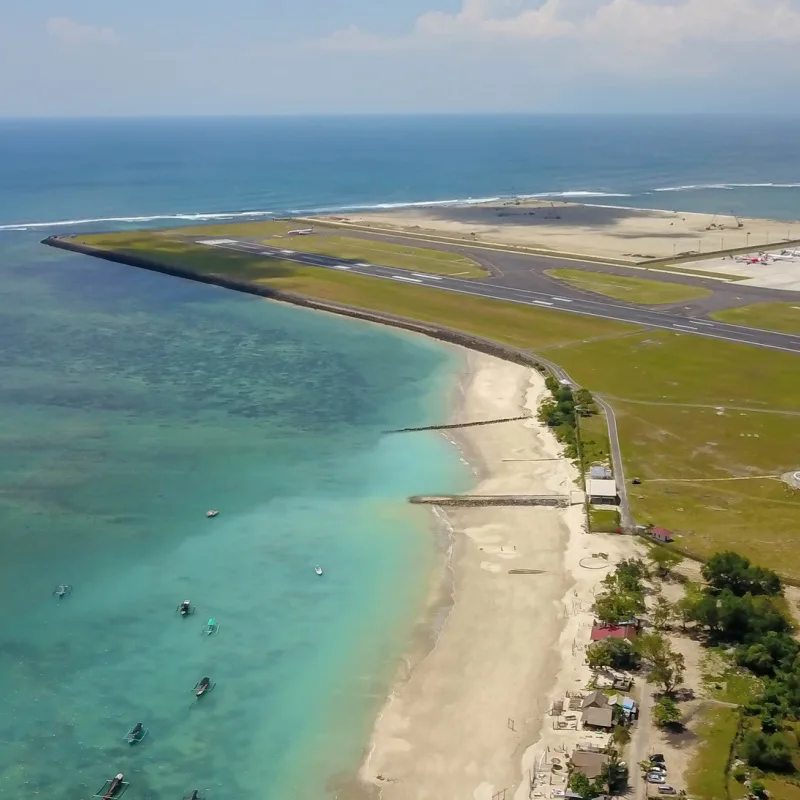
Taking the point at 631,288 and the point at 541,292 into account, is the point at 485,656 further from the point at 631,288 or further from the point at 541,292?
the point at 631,288

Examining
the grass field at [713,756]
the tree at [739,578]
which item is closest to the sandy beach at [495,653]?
the grass field at [713,756]

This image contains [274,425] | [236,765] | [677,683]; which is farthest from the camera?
[274,425]

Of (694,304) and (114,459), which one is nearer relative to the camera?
(114,459)

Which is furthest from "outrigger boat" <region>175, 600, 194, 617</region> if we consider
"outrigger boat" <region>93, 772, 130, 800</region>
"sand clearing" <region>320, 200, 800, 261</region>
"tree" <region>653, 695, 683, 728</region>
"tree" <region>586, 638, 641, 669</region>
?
"sand clearing" <region>320, 200, 800, 261</region>

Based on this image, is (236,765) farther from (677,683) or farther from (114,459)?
(114,459)

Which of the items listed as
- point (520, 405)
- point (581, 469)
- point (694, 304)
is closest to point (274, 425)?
point (520, 405)

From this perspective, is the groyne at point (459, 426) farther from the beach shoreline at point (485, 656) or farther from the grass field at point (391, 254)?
the grass field at point (391, 254)

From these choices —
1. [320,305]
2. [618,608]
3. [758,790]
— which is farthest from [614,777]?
[320,305]
